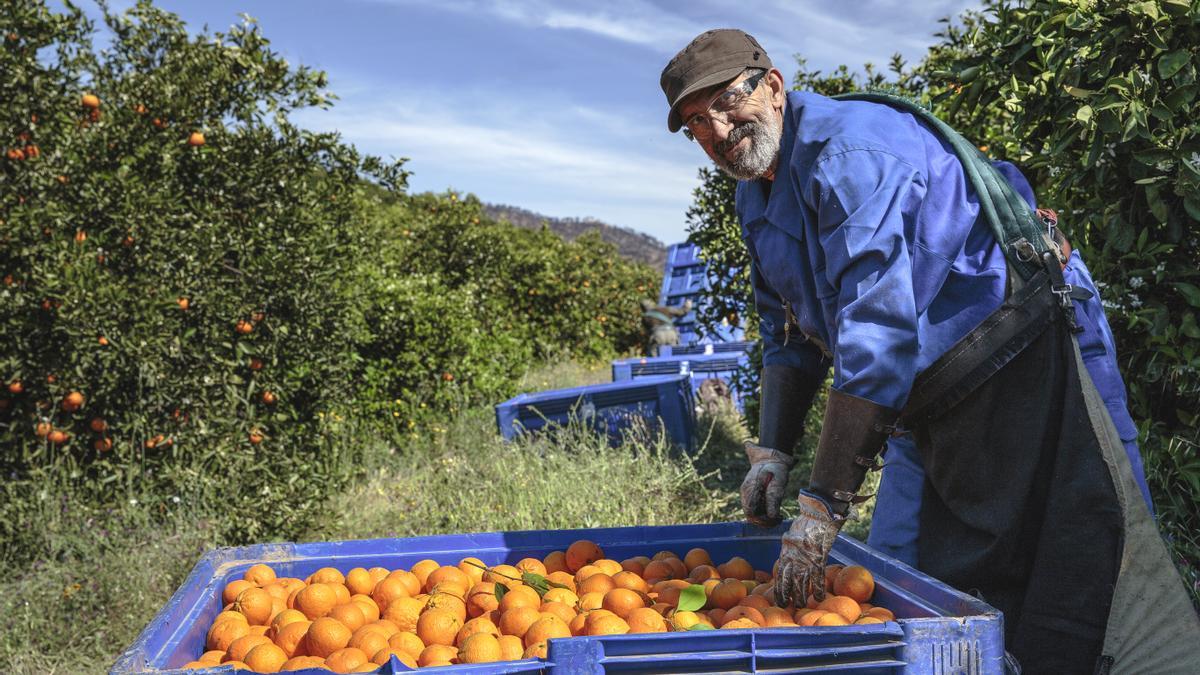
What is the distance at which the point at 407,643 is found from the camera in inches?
71.1

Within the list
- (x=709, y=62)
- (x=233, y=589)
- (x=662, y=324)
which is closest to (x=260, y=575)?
(x=233, y=589)

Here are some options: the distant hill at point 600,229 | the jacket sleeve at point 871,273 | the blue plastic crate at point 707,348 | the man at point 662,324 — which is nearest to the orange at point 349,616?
the jacket sleeve at point 871,273

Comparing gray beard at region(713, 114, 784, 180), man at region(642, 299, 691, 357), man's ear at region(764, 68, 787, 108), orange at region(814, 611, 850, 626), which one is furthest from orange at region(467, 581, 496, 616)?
man at region(642, 299, 691, 357)

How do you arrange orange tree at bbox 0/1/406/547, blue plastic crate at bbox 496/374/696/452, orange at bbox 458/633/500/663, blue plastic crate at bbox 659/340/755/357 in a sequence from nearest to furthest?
orange at bbox 458/633/500/663 → orange tree at bbox 0/1/406/547 → blue plastic crate at bbox 496/374/696/452 → blue plastic crate at bbox 659/340/755/357

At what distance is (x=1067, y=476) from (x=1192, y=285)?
4.40 feet

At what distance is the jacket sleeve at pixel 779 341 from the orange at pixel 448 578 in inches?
41.3

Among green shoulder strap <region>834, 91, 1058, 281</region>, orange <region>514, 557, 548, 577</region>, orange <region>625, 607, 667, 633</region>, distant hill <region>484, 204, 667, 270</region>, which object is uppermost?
A: distant hill <region>484, 204, 667, 270</region>

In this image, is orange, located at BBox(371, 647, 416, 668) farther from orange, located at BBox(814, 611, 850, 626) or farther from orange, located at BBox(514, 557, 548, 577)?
orange, located at BBox(814, 611, 850, 626)

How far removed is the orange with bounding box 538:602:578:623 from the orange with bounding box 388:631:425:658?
0.83 feet

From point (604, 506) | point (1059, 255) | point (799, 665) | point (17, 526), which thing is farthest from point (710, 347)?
point (799, 665)

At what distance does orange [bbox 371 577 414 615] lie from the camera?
214cm

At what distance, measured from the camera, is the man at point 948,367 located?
195cm

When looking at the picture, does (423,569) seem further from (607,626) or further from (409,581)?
(607,626)

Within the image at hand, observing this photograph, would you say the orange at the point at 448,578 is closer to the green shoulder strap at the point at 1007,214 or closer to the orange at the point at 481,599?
the orange at the point at 481,599
